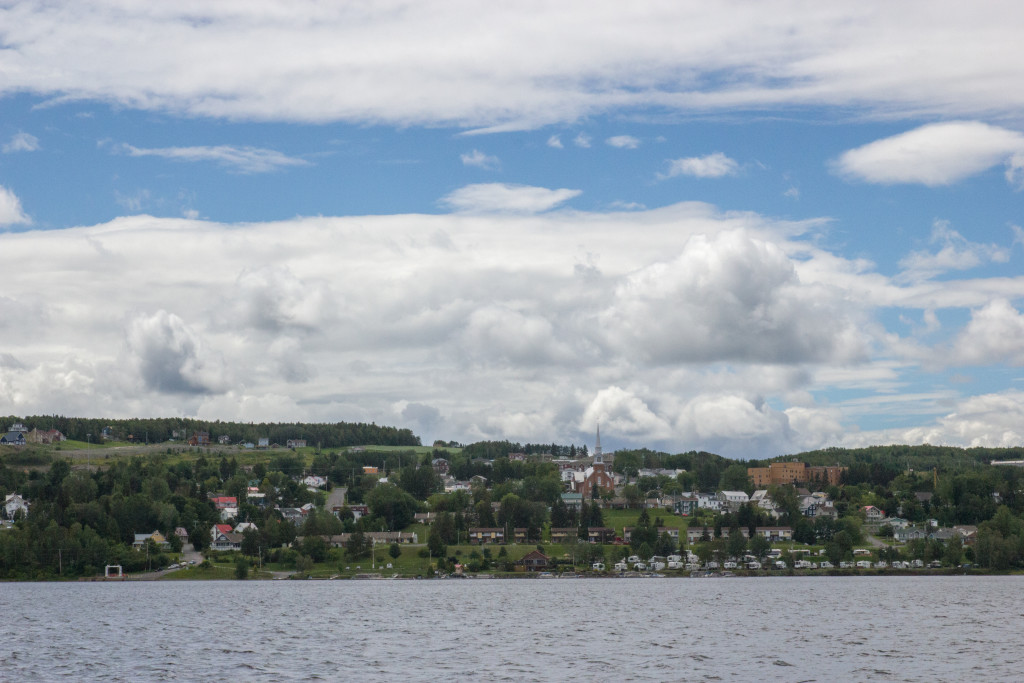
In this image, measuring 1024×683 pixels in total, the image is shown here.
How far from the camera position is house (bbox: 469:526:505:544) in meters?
194

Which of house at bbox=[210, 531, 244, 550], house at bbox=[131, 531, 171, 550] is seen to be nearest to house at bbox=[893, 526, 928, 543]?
house at bbox=[210, 531, 244, 550]

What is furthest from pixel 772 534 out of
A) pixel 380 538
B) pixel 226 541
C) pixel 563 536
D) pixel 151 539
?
pixel 151 539

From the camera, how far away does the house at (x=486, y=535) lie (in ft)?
636

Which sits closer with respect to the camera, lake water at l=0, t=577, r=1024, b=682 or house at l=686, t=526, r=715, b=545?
lake water at l=0, t=577, r=1024, b=682

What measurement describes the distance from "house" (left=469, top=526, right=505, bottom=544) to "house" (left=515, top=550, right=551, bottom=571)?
2109 cm

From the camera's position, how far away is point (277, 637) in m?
73.6

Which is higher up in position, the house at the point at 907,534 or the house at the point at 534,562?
the house at the point at 907,534

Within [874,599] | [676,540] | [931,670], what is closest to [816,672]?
[931,670]

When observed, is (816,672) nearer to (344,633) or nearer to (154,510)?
(344,633)

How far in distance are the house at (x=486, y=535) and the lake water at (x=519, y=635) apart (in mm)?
61079

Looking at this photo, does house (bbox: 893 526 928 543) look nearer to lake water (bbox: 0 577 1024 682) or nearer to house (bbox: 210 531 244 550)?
lake water (bbox: 0 577 1024 682)

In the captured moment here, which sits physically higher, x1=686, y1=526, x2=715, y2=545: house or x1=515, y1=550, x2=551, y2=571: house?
x1=686, y1=526, x2=715, y2=545: house

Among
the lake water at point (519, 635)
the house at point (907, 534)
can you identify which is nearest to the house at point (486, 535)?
the lake water at point (519, 635)

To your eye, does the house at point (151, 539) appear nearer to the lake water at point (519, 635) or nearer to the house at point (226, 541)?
the house at point (226, 541)
